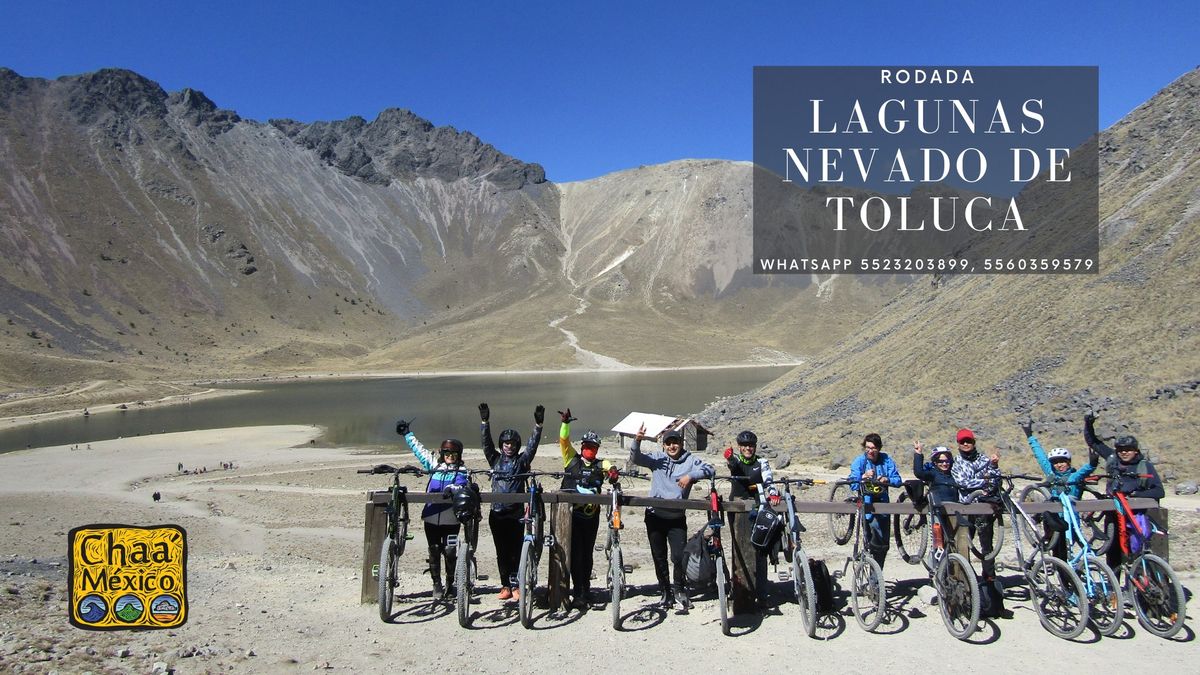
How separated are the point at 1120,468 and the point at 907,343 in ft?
95.1

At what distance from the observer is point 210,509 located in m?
23.4

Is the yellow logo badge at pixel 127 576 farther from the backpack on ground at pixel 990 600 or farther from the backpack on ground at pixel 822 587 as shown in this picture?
the backpack on ground at pixel 990 600

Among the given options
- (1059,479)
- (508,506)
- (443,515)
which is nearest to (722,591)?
(508,506)

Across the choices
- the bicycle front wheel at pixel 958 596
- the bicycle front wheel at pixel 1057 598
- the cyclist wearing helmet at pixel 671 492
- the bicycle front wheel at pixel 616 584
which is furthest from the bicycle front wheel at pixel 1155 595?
the bicycle front wheel at pixel 616 584

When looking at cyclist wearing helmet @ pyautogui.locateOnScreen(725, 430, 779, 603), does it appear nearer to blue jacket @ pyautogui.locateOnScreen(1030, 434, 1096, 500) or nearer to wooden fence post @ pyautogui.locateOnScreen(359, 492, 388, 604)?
blue jacket @ pyautogui.locateOnScreen(1030, 434, 1096, 500)

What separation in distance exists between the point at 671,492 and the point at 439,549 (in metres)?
3.13

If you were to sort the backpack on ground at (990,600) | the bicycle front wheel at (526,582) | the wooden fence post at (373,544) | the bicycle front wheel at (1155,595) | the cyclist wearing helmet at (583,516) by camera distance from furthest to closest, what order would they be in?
the wooden fence post at (373,544), the cyclist wearing helmet at (583,516), the bicycle front wheel at (526,582), the backpack on ground at (990,600), the bicycle front wheel at (1155,595)

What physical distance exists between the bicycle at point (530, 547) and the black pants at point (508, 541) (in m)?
0.18

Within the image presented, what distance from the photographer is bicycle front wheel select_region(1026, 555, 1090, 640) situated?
7660 mm

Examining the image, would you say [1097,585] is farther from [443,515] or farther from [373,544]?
[373,544]

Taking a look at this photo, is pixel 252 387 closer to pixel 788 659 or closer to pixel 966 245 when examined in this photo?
pixel 966 245

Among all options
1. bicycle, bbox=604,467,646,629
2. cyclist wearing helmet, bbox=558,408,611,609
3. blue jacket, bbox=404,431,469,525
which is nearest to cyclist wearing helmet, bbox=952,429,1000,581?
bicycle, bbox=604,467,646,629

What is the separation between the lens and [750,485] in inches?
342

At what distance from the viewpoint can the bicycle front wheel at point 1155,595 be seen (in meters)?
7.62
